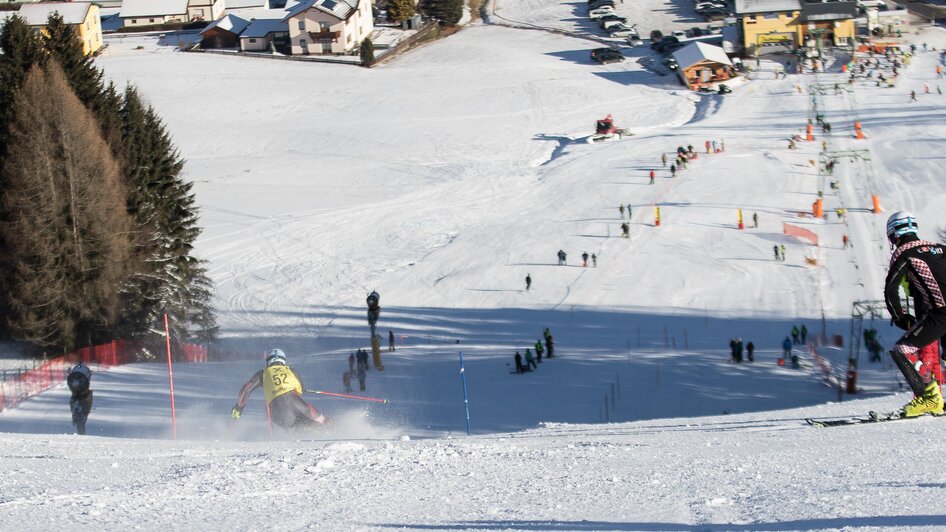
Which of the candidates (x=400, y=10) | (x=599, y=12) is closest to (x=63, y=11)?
(x=400, y=10)

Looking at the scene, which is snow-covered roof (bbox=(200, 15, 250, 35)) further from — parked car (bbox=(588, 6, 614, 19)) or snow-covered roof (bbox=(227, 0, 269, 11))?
parked car (bbox=(588, 6, 614, 19))

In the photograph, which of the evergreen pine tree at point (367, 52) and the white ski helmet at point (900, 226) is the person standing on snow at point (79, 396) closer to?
the white ski helmet at point (900, 226)

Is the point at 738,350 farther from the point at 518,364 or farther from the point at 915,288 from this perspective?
the point at 915,288

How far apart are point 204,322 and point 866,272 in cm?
1752

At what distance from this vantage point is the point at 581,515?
6.19m

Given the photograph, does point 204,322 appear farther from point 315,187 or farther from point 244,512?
point 244,512

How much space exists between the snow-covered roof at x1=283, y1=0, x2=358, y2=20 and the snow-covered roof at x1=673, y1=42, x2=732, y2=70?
22460 millimetres

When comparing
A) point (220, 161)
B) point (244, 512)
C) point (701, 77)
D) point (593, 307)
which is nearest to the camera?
point (244, 512)

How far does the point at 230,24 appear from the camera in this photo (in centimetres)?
7756

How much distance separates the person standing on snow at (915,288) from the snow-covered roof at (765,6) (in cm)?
6267

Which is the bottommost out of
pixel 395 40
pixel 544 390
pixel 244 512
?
pixel 544 390

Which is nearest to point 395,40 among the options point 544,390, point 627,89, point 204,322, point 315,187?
point 627,89

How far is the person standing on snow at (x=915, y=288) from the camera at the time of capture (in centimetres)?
793

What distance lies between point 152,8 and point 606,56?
37112mm
